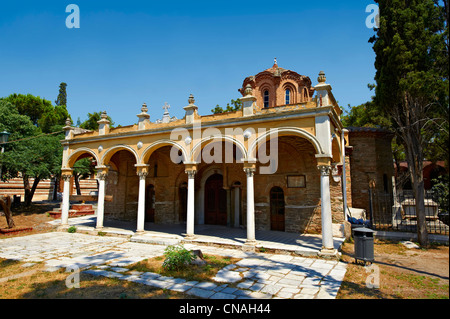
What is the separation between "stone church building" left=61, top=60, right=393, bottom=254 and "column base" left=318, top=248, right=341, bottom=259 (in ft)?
0.22

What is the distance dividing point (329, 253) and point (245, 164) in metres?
4.34

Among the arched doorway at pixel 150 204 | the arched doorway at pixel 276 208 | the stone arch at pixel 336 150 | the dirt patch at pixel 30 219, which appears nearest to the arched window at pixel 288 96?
the stone arch at pixel 336 150

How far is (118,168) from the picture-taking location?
17438mm

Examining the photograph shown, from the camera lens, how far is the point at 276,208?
1338 cm

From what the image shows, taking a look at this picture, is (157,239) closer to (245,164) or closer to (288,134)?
(245,164)

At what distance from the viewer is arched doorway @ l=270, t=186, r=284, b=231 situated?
13.2 m

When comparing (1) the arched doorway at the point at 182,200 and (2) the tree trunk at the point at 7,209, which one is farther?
(1) the arched doorway at the point at 182,200

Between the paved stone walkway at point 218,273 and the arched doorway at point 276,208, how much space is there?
4.05 metres

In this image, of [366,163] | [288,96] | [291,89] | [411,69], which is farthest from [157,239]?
[366,163]

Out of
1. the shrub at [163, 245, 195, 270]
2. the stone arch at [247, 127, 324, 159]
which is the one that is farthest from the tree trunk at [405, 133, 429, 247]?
the shrub at [163, 245, 195, 270]

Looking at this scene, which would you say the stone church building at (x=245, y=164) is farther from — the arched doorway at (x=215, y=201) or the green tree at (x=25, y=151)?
the green tree at (x=25, y=151)

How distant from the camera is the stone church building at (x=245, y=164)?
31.8ft

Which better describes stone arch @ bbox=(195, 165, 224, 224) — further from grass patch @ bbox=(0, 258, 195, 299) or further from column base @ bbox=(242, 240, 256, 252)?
grass patch @ bbox=(0, 258, 195, 299)
